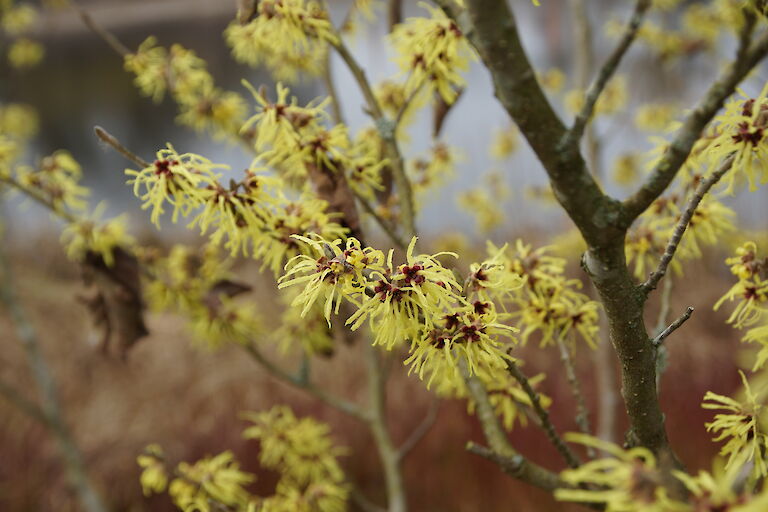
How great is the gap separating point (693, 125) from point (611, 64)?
87mm

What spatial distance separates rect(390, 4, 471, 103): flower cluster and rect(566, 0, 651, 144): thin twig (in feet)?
1.23

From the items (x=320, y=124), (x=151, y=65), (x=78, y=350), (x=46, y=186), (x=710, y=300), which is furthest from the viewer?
(x=78, y=350)

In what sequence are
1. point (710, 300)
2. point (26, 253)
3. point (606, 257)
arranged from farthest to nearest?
1. point (26, 253)
2. point (710, 300)
3. point (606, 257)

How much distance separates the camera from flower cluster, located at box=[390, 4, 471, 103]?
34.6 inches

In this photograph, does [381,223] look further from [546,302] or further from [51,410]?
[51,410]

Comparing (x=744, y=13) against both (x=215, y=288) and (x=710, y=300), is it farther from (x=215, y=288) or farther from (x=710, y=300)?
(x=710, y=300)

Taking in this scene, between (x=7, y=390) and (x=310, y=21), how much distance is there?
1461 millimetres

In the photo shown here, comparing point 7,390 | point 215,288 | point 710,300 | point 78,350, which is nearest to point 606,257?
point 215,288

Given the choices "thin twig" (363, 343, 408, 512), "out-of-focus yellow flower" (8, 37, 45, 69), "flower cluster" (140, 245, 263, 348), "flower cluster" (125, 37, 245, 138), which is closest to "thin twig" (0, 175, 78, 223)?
"flower cluster" (140, 245, 263, 348)

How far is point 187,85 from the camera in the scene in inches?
50.5

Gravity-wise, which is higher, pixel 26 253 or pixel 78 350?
pixel 26 253

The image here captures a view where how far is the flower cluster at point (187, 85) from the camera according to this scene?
1.28m

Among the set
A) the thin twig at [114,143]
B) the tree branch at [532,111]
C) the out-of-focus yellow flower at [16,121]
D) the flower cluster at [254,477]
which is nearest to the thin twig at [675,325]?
the tree branch at [532,111]

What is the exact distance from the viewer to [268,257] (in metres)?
0.84
